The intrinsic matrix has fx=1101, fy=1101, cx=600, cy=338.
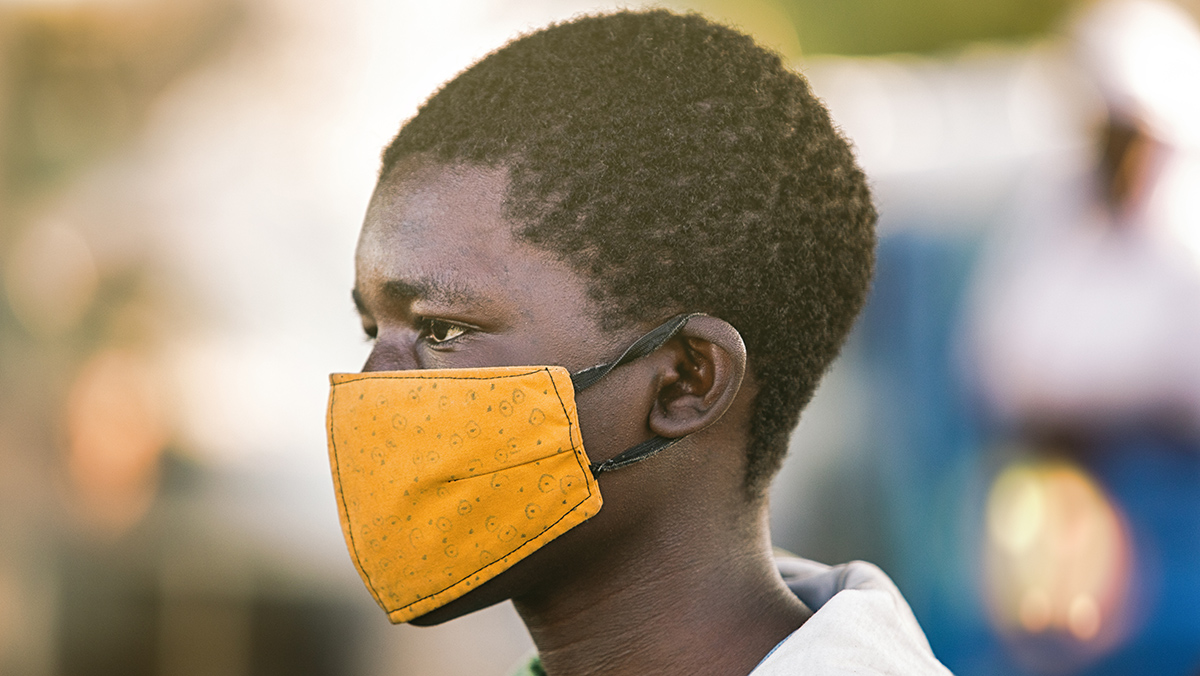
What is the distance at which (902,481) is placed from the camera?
4504 millimetres

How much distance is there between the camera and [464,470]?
1871 mm

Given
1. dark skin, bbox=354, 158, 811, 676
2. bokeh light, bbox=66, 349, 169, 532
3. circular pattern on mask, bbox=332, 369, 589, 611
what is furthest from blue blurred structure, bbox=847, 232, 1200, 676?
bokeh light, bbox=66, 349, 169, 532

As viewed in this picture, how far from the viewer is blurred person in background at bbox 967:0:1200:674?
3.88 m

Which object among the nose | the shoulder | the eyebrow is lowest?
the shoulder

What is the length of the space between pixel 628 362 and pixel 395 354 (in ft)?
1.39

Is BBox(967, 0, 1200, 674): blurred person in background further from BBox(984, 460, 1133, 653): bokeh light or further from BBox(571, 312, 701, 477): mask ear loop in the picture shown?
BBox(571, 312, 701, 477): mask ear loop

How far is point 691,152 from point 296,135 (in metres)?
4.14

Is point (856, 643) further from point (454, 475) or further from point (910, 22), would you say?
point (910, 22)

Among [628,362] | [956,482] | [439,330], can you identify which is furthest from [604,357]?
[956,482]

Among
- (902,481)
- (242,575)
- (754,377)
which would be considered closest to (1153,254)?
(902,481)

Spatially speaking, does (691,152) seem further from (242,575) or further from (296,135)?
(242,575)

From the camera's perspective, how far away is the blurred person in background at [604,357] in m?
1.86

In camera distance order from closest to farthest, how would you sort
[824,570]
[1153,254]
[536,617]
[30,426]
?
[536,617]
[824,570]
[1153,254]
[30,426]

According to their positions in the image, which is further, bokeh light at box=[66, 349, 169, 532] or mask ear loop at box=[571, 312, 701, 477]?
bokeh light at box=[66, 349, 169, 532]
